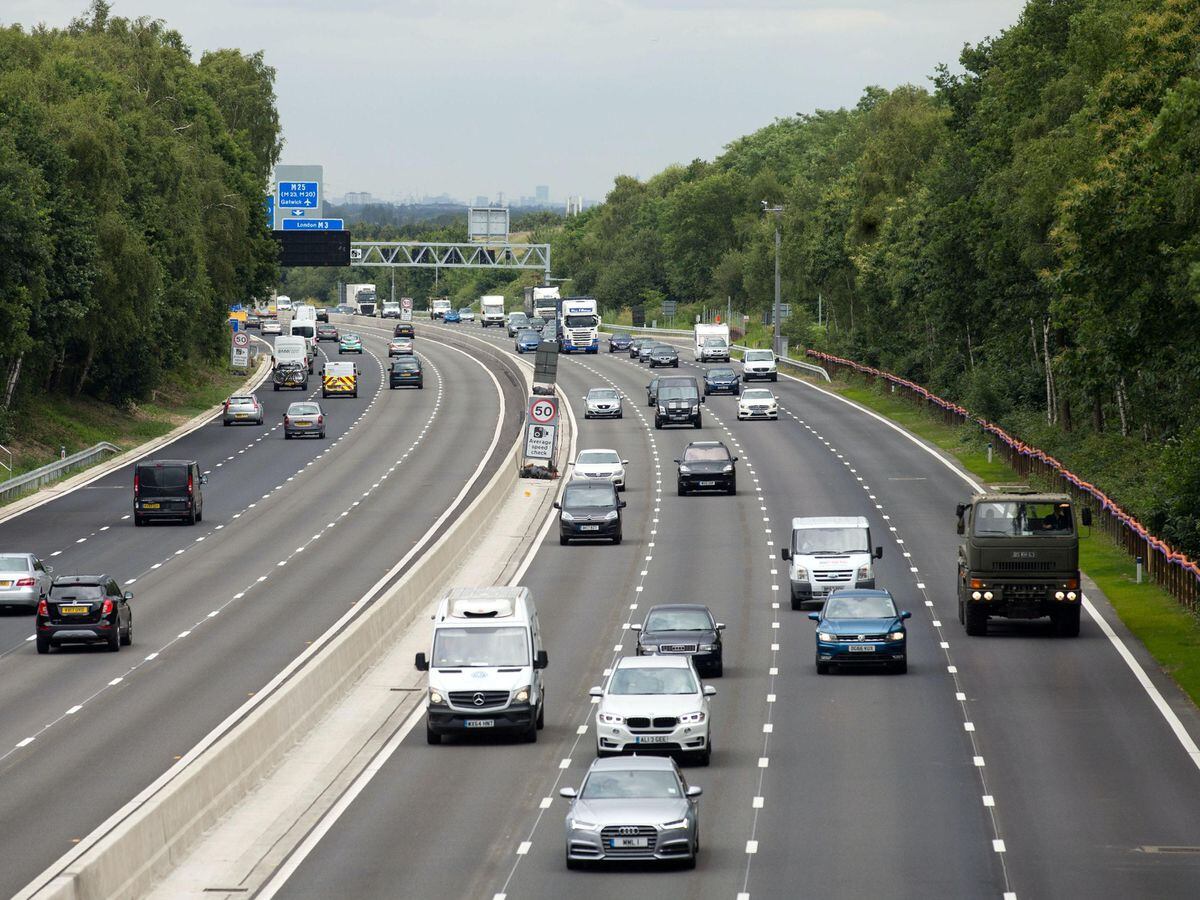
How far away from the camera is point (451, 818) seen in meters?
26.1

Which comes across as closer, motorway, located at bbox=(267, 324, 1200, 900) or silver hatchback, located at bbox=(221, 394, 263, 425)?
motorway, located at bbox=(267, 324, 1200, 900)

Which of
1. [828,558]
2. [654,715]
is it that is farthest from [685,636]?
[828,558]

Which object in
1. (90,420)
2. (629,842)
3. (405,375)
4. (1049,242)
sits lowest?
(90,420)

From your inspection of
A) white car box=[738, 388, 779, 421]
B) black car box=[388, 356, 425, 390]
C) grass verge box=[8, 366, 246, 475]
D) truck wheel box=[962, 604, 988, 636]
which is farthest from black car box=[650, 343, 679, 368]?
truck wheel box=[962, 604, 988, 636]

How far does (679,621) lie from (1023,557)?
7.86 meters

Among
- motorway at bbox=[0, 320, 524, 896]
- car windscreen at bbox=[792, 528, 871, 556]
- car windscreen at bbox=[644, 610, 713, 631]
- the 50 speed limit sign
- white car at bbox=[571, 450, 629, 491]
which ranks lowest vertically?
motorway at bbox=[0, 320, 524, 896]

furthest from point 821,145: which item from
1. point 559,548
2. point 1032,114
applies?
point 559,548

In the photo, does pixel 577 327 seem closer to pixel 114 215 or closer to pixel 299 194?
pixel 299 194

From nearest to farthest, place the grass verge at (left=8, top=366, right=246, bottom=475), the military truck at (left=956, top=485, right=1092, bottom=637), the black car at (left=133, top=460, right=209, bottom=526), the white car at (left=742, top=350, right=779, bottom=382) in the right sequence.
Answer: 1. the military truck at (left=956, top=485, right=1092, bottom=637)
2. the black car at (left=133, top=460, right=209, bottom=526)
3. the grass verge at (left=8, top=366, right=246, bottom=475)
4. the white car at (left=742, top=350, right=779, bottom=382)

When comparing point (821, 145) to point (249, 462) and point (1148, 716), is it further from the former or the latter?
point (1148, 716)

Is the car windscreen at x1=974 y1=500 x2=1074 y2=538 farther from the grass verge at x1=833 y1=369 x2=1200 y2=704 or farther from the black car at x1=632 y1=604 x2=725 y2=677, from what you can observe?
the black car at x1=632 y1=604 x2=725 y2=677

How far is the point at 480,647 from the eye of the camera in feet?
106

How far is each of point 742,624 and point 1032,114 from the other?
3545 centimetres

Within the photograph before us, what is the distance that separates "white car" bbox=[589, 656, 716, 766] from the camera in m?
28.8
